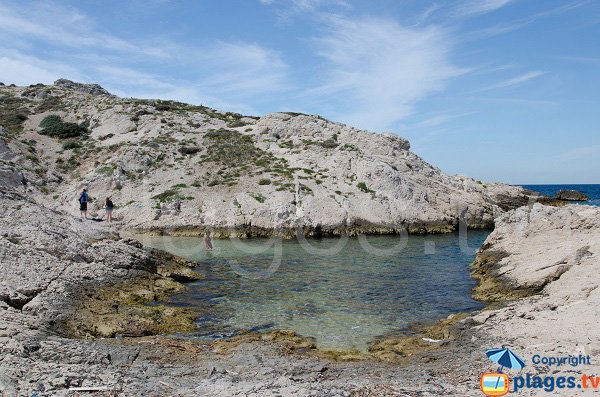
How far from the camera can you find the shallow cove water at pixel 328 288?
1655cm

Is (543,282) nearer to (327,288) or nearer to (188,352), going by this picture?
(327,288)

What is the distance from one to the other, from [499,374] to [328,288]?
1276 cm

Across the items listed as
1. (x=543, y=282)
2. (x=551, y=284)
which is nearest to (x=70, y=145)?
(x=543, y=282)

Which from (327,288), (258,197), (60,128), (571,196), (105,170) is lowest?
(327,288)

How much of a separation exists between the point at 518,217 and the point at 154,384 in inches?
1058

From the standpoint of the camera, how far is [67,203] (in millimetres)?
47406

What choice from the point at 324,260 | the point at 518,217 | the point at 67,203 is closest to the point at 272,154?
the point at 67,203

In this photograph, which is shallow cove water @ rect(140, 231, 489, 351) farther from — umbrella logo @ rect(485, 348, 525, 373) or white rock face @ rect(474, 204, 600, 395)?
umbrella logo @ rect(485, 348, 525, 373)

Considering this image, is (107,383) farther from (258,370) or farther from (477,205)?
(477,205)

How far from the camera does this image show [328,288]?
74.1 ft

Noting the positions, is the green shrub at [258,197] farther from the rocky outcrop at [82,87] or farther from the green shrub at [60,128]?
the rocky outcrop at [82,87]

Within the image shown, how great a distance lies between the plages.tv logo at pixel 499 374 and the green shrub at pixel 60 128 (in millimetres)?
66360

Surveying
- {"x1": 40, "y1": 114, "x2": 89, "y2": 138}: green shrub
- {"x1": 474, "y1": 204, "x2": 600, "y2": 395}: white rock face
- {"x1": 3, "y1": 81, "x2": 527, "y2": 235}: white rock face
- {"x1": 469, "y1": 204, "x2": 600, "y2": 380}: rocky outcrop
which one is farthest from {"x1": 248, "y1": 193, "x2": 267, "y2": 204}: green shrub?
{"x1": 40, "y1": 114, "x2": 89, "y2": 138}: green shrub

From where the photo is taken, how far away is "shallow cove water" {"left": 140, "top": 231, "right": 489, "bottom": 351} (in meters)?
16.5
